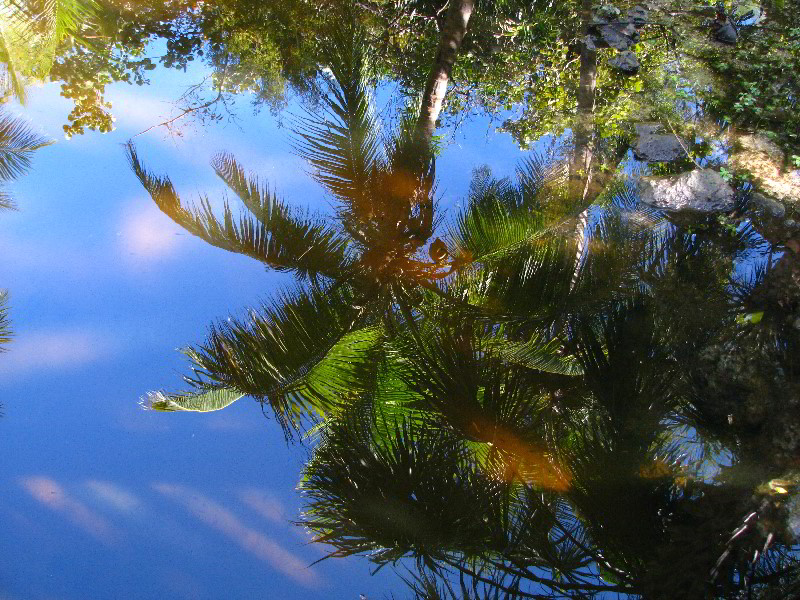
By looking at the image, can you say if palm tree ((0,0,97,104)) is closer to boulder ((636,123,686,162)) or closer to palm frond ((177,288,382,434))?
palm frond ((177,288,382,434))

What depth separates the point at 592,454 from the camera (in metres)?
2.63

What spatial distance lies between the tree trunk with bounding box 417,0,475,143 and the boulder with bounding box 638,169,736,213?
4.16 feet

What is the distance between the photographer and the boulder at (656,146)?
3.95 meters

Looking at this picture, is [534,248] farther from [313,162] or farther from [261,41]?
[261,41]

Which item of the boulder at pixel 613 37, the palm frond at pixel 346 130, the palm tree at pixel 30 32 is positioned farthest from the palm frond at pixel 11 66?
the boulder at pixel 613 37

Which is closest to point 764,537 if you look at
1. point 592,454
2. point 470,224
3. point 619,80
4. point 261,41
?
point 592,454

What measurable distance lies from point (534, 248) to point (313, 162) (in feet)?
3.78

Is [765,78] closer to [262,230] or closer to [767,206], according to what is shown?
[767,206]

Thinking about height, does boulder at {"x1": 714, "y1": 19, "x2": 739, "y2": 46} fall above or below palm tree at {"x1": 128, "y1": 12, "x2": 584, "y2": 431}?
above

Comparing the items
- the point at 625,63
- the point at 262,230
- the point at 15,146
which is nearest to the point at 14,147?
the point at 15,146

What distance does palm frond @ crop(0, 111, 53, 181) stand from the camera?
15.4 ft

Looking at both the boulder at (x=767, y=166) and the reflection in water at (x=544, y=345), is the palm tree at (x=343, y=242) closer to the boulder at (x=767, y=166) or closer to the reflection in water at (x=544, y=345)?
the reflection in water at (x=544, y=345)

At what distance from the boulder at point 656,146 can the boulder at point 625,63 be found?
50 centimetres

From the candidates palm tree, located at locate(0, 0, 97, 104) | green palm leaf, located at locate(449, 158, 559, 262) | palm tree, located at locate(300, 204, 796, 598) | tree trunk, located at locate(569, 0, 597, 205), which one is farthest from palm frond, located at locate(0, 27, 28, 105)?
tree trunk, located at locate(569, 0, 597, 205)
